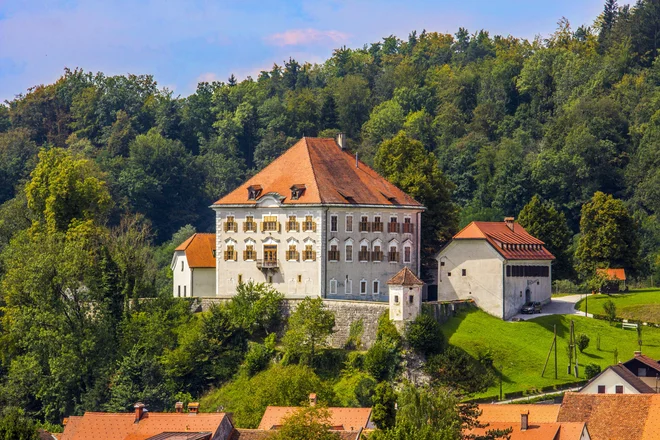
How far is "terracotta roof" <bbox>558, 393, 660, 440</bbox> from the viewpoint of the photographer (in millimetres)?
73562

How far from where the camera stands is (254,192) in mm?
104750

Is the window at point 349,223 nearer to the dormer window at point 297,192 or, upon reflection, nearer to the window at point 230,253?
the dormer window at point 297,192

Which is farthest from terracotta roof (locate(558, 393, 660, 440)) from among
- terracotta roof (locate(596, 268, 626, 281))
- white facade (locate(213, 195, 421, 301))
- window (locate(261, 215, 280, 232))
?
terracotta roof (locate(596, 268, 626, 281))

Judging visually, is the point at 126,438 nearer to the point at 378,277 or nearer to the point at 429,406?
the point at 429,406

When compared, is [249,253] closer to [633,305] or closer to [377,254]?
[377,254]

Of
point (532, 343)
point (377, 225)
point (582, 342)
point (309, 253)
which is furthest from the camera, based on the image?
point (377, 225)

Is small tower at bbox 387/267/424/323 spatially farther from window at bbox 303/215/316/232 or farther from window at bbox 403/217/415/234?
window at bbox 403/217/415/234

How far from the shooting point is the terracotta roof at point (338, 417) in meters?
73.9

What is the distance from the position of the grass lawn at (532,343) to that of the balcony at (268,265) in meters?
11.9

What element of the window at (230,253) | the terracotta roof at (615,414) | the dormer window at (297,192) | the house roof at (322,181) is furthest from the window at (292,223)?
the terracotta roof at (615,414)

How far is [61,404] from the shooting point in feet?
316

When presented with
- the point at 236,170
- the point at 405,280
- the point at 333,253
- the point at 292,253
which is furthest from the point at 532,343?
the point at 236,170

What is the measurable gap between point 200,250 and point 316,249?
33.6 ft

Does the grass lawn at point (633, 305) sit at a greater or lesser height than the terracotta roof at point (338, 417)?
greater
